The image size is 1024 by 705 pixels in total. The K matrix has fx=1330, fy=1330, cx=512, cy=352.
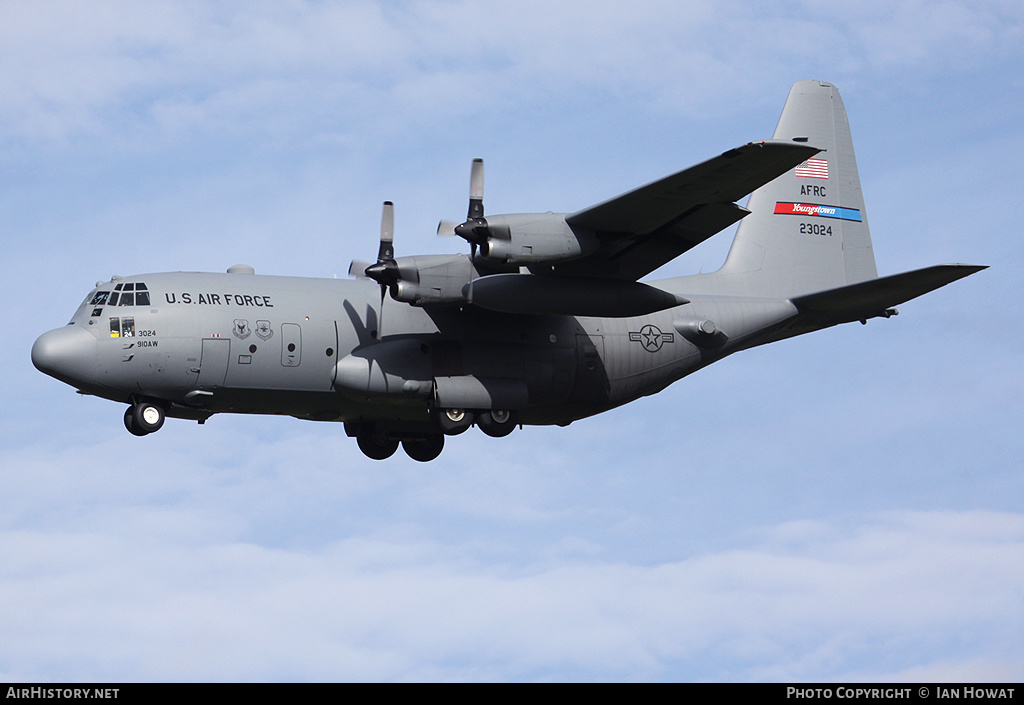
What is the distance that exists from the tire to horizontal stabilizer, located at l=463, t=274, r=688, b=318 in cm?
516

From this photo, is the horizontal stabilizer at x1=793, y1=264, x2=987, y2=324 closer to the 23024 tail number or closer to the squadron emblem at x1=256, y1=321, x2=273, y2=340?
the 23024 tail number

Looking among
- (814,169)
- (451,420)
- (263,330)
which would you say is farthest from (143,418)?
(814,169)

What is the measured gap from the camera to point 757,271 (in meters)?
25.4

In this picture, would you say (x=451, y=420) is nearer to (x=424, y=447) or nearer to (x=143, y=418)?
(x=424, y=447)

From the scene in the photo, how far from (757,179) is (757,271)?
6302mm

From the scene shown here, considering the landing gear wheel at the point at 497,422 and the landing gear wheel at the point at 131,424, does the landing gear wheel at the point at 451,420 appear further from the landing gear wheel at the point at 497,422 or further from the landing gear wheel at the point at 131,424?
the landing gear wheel at the point at 131,424

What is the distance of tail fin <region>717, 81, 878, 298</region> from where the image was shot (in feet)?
83.5

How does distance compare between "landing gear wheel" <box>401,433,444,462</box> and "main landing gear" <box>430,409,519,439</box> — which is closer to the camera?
"main landing gear" <box>430,409,519,439</box>

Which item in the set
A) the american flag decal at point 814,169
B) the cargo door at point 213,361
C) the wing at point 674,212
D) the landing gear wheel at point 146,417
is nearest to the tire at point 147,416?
the landing gear wheel at point 146,417

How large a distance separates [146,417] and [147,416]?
0.08 ft

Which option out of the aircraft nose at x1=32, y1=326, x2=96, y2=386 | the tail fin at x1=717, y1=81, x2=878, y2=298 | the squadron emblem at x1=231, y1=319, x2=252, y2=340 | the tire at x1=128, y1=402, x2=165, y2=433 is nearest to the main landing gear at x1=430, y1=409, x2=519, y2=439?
the squadron emblem at x1=231, y1=319, x2=252, y2=340

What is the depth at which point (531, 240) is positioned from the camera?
19797 mm
